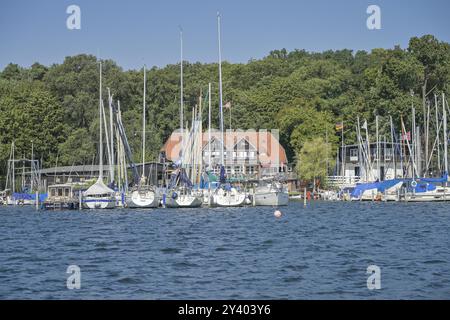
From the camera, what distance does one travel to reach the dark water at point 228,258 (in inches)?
1014

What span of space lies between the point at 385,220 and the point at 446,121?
44412mm

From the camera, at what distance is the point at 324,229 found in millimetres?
49562

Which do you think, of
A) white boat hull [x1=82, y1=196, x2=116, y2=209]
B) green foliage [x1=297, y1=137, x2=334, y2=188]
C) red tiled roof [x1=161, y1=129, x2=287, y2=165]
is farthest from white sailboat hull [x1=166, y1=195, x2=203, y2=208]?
red tiled roof [x1=161, y1=129, x2=287, y2=165]

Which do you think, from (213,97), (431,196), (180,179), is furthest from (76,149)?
(431,196)

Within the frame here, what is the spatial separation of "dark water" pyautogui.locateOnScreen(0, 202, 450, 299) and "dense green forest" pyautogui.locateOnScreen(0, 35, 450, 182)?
57.3m

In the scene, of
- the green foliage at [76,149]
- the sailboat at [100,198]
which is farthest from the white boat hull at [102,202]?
the green foliage at [76,149]

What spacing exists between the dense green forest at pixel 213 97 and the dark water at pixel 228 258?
5733 centimetres

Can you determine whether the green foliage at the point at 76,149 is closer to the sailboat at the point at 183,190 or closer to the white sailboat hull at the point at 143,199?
the sailboat at the point at 183,190

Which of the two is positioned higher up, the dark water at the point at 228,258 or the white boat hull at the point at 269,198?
the white boat hull at the point at 269,198

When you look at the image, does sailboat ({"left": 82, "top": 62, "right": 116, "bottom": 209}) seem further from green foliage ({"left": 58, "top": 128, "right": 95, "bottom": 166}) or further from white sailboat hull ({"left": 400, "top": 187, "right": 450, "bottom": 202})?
green foliage ({"left": 58, "top": 128, "right": 95, "bottom": 166})

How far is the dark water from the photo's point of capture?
25750 millimetres

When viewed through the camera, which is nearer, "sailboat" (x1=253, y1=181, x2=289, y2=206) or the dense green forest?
"sailboat" (x1=253, y1=181, x2=289, y2=206)
